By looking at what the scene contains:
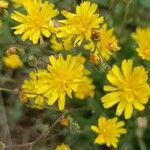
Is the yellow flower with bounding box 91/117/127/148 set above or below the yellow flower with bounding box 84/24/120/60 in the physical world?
below

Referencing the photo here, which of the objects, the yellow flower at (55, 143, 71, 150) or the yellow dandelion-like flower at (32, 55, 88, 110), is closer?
the yellow dandelion-like flower at (32, 55, 88, 110)

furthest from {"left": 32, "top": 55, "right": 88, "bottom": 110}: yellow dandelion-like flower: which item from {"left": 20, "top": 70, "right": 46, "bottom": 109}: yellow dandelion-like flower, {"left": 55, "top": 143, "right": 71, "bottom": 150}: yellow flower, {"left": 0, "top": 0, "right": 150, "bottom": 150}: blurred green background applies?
{"left": 55, "top": 143, "right": 71, "bottom": 150}: yellow flower

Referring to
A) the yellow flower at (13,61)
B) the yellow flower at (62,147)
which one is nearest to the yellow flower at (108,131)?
the yellow flower at (62,147)

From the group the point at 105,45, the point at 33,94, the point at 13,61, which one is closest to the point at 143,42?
the point at 105,45

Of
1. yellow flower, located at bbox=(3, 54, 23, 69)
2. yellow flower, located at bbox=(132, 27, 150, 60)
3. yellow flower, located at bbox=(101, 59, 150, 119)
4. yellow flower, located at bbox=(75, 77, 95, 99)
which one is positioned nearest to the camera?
yellow flower, located at bbox=(101, 59, 150, 119)

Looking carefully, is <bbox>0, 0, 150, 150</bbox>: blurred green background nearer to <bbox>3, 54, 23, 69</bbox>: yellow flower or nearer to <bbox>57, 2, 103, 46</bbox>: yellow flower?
<bbox>3, 54, 23, 69</bbox>: yellow flower

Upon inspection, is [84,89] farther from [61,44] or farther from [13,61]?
[13,61]
